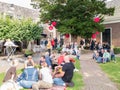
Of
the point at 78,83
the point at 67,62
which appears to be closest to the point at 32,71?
the point at 67,62

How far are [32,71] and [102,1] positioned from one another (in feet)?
62.7

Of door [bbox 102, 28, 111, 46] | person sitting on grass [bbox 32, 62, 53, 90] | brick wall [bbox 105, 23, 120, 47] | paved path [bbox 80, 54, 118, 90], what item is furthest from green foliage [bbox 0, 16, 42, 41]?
person sitting on grass [bbox 32, 62, 53, 90]

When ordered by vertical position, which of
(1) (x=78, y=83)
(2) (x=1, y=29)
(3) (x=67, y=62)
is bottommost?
(1) (x=78, y=83)

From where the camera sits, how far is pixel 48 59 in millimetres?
14672

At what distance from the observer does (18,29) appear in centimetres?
2706

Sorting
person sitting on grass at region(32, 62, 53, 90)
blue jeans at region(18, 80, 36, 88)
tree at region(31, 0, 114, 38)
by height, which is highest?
tree at region(31, 0, 114, 38)

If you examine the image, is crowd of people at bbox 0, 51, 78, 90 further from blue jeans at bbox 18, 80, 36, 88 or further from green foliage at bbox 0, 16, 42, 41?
green foliage at bbox 0, 16, 42, 41

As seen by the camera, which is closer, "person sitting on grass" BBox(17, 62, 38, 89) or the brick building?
"person sitting on grass" BBox(17, 62, 38, 89)

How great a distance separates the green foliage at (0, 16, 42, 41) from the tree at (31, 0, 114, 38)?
155 centimetres

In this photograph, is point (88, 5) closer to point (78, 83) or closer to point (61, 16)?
point (61, 16)

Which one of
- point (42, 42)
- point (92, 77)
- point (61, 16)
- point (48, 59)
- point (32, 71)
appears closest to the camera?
point (32, 71)

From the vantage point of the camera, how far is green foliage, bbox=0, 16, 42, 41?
2605cm

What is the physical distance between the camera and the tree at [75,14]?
2673cm

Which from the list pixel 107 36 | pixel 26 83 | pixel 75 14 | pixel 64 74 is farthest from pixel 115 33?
pixel 26 83
